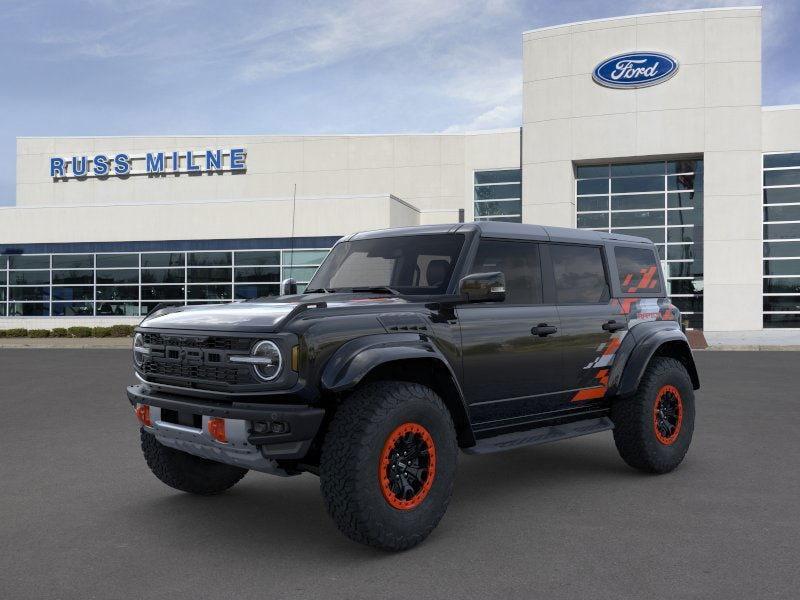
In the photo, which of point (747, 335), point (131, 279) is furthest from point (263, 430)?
point (131, 279)

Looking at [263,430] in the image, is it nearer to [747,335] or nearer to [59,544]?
[59,544]

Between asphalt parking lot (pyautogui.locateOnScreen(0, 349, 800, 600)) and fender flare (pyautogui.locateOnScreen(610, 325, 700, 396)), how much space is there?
0.82m

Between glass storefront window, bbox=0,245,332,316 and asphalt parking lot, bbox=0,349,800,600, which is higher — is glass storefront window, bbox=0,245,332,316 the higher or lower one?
the higher one

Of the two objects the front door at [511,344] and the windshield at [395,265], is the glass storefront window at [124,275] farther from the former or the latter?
the front door at [511,344]

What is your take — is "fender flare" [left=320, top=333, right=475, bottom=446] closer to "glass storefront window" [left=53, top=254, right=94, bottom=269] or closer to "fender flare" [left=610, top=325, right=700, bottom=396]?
"fender flare" [left=610, top=325, right=700, bottom=396]

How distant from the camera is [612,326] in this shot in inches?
249

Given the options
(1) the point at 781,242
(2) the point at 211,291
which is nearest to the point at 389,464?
(1) the point at 781,242

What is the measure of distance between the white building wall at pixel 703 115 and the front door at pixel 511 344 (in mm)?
27700

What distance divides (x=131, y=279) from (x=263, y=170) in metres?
8.81

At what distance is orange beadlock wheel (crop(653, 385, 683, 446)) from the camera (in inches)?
258

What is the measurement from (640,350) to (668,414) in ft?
2.37

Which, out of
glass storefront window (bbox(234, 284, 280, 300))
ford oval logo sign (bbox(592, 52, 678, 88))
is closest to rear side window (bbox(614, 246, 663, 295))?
ford oval logo sign (bbox(592, 52, 678, 88))

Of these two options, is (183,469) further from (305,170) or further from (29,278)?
(29,278)

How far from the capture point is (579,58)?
32.3m
